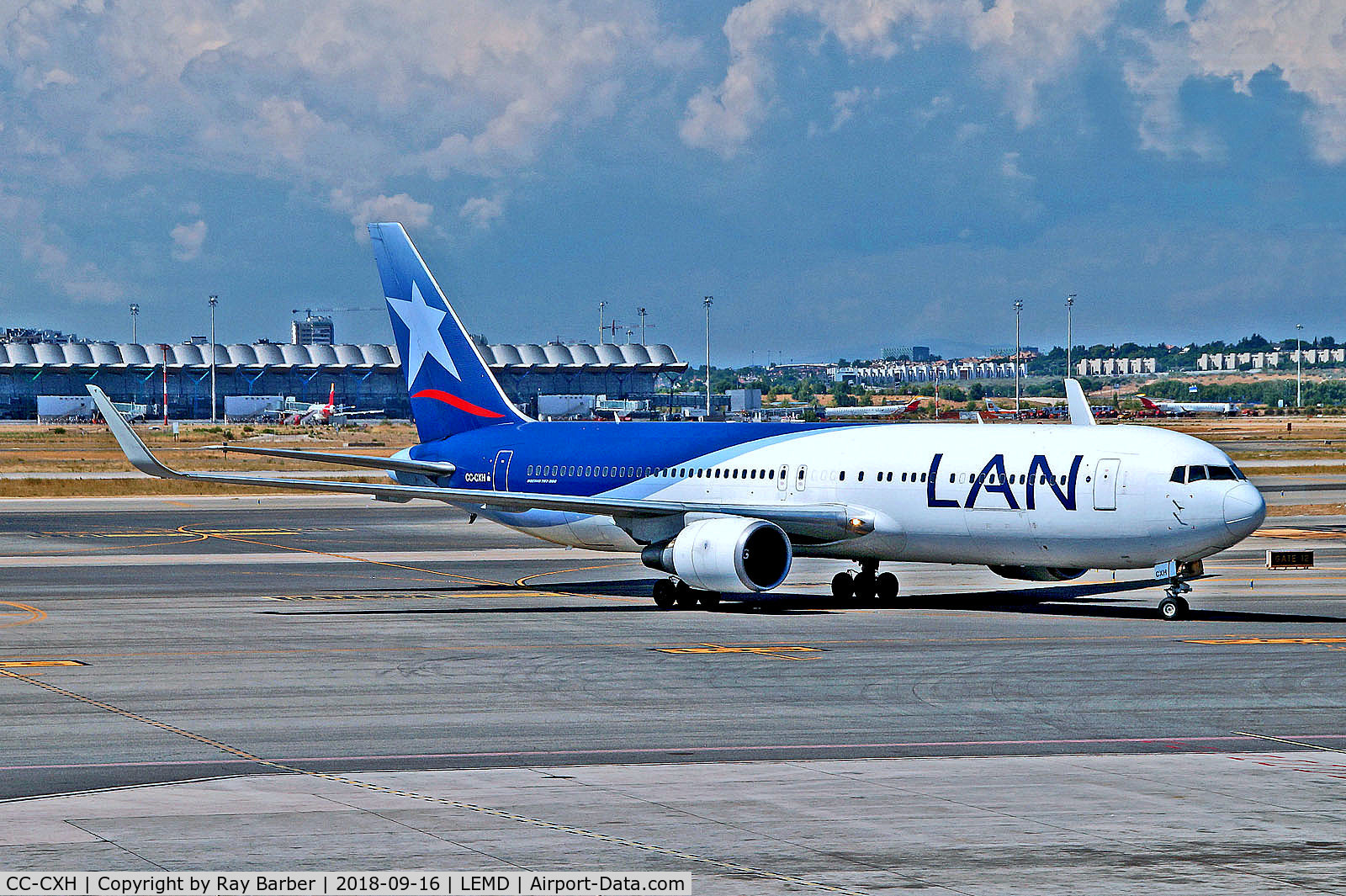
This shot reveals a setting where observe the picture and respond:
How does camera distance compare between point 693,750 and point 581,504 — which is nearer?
point 693,750

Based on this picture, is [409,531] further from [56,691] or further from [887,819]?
[887,819]

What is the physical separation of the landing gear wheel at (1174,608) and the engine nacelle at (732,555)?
9145 millimetres

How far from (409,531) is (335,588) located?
2343 cm

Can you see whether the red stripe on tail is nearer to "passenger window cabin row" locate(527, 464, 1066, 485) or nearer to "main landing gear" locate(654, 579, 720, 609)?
"passenger window cabin row" locate(527, 464, 1066, 485)

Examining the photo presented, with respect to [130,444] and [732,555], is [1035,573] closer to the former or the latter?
[732,555]

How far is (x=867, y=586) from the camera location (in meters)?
44.6

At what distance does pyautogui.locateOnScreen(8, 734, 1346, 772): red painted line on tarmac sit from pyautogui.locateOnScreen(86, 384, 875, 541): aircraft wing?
1866 cm

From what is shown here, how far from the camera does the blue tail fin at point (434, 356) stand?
174 feet

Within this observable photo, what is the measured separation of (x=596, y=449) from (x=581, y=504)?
5.30 m

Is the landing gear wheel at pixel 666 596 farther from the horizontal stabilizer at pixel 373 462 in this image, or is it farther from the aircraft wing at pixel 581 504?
the horizontal stabilizer at pixel 373 462

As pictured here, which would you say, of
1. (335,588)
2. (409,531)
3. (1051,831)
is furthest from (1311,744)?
(409,531)

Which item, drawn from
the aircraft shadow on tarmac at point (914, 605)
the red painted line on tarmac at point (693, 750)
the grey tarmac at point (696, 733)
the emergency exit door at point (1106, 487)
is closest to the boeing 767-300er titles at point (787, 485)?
the emergency exit door at point (1106, 487)
